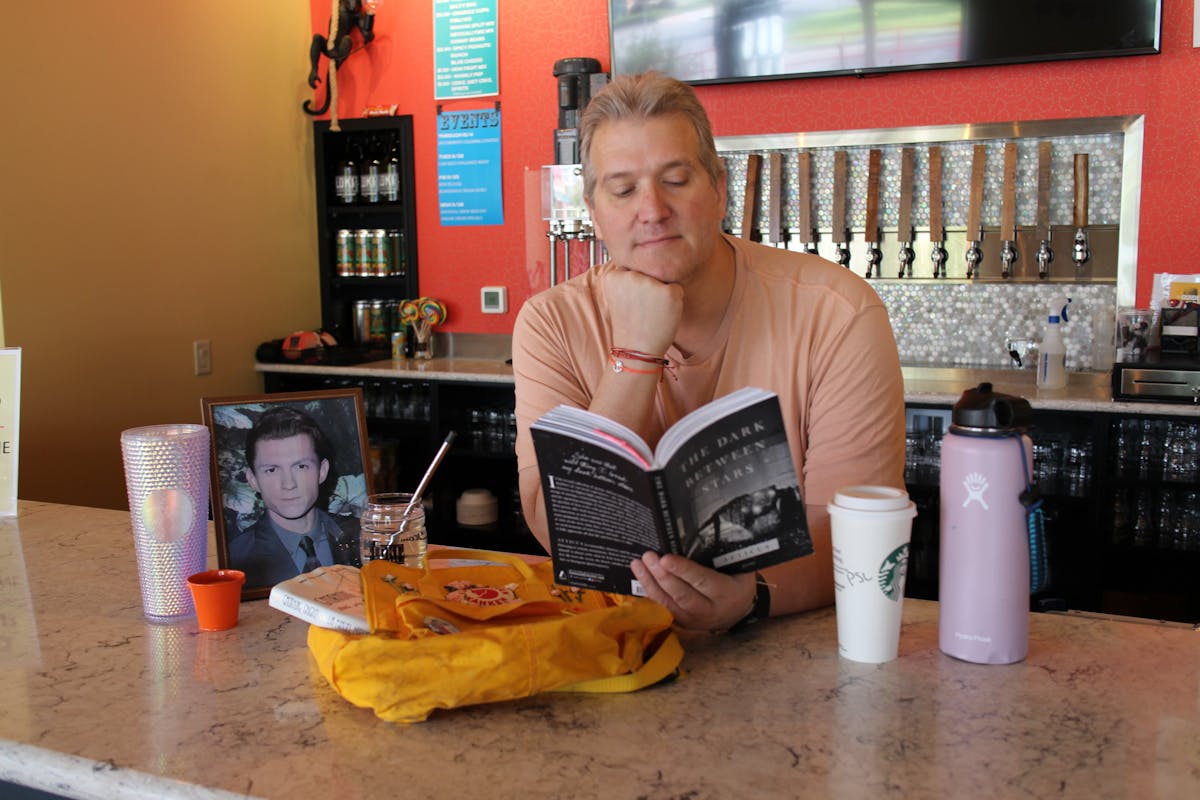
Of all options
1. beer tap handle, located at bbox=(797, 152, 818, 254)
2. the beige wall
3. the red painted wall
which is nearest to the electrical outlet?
the beige wall

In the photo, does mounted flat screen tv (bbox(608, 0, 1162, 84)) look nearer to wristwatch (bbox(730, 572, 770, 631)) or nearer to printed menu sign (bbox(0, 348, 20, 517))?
printed menu sign (bbox(0, 348, 20, 517))

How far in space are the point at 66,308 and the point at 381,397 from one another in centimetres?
119

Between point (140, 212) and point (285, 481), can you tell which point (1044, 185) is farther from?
point (140, 212)

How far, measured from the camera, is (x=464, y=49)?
14.2 ft

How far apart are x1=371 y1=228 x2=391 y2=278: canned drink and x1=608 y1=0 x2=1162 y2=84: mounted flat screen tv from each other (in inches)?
49.8

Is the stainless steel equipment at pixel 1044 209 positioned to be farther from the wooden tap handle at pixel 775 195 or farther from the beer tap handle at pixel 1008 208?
the wooden tap handle at pixel 775 195

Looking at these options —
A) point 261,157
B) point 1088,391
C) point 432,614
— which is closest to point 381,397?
point 261,157

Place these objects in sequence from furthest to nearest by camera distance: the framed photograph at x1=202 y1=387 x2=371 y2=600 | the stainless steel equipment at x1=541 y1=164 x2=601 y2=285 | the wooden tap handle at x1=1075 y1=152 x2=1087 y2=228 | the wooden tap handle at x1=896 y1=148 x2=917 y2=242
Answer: the stainless steel equipment at x1=541 y1=164 x2=601 y2=285, the wooden tap handle at x1=896 y1=148 x2=917 y2=242, the wooden tap handle at x1=1075 y1=152 x2=1087 y2=228, the framed photograph at x1=202 y1=387 x2=371 y2=600

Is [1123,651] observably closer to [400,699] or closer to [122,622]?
[400,699]

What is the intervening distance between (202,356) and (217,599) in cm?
287

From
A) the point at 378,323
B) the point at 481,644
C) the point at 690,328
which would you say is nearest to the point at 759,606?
the point at 481,644

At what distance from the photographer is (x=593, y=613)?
1.16 m

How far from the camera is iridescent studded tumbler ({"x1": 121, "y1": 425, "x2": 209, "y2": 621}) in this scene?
54.7 inches

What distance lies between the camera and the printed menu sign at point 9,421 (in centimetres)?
206
